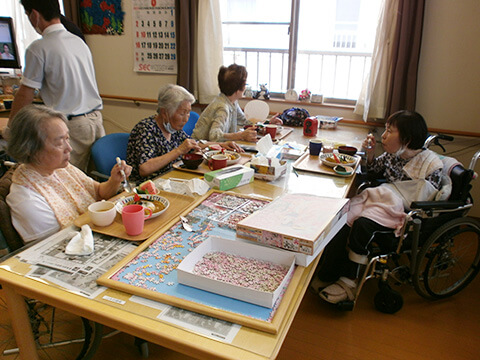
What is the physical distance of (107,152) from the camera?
220 centimetres

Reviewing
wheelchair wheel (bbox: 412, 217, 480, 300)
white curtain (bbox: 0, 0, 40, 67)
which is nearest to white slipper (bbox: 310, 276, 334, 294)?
wheelchair wheel (bbox: 412, 217, 480, 300)

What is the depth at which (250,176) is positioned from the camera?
1.69m

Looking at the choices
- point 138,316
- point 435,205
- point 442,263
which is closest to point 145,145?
point 138,316

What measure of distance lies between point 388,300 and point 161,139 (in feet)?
5.21

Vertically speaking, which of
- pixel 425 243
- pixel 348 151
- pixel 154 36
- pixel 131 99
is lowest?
pixel 425 243

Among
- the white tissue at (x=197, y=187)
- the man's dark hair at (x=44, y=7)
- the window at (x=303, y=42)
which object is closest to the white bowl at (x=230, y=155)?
the white tissue at (x=197, y=187)

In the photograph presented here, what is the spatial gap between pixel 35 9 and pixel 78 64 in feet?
1.27

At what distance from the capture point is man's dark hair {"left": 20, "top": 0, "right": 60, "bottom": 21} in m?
2.15

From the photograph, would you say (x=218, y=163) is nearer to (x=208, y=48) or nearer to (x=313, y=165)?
(x=313, y=165)

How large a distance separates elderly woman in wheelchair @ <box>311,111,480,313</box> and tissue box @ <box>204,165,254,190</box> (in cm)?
62

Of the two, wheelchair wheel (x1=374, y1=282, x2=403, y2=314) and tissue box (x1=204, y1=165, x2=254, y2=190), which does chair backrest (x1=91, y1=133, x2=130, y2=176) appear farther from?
wheelchair wheel (x1=374, y1=282, x2=403, y2=314)

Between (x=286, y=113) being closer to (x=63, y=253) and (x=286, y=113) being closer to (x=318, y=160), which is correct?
(x=318, y=160)

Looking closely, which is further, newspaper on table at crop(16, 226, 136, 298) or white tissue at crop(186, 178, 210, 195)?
white tissue at crop(186, 178, 210, 195)

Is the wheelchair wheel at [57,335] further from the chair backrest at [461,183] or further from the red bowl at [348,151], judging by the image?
the chair backrest at [461,183]
